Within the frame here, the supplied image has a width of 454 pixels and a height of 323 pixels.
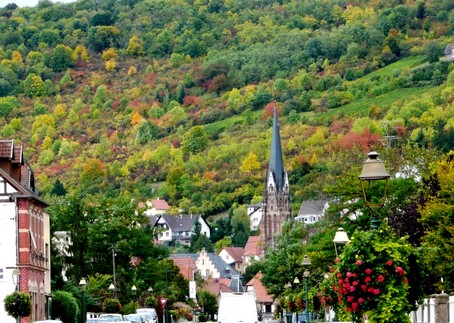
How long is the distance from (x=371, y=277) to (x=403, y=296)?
2.49 ft

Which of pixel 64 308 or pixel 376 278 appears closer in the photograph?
pixel 376 278

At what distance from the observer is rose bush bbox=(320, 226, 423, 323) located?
94.3 ft

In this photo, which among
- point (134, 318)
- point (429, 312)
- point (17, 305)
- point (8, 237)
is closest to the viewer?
point (429, 312)

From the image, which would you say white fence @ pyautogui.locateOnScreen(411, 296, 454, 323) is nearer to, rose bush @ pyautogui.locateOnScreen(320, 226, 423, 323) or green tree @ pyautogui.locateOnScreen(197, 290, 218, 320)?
rose bush @ pyautogui.locateOnScreen(320, 226, 423, 323)

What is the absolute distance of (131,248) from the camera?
314ft

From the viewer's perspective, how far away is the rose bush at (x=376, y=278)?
28.8 metres

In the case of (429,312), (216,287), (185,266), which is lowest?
(429,312)

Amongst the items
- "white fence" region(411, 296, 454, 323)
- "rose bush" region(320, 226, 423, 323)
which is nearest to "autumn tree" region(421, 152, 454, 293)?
"white fence" region(411, 296, 454, 323)

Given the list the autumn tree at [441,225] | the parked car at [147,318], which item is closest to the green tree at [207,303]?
the parked car at [147,318]

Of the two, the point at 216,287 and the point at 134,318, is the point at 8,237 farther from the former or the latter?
the point at 216,287

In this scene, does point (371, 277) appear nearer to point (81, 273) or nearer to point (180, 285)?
point (81, 273)

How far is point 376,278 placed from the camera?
28.8 m

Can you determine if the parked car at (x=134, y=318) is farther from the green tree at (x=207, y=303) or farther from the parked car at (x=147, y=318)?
the green tree at (x=207, y=303)

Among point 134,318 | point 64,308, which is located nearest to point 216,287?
point 64,308
